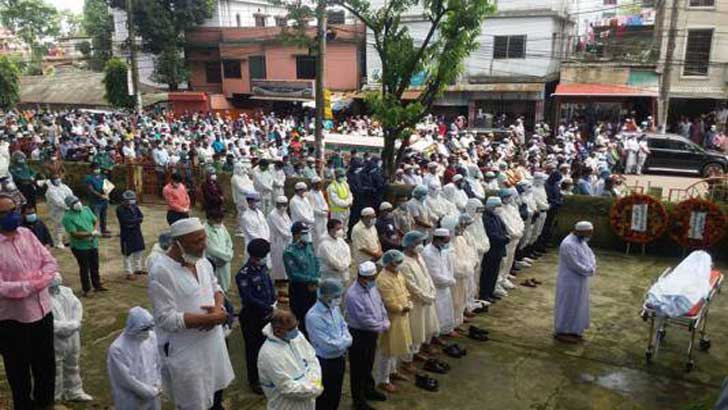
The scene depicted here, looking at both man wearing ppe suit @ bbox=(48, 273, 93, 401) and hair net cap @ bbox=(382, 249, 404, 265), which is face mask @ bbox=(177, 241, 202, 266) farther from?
hair net cap @ bbox=(382, 249, 404, 265)

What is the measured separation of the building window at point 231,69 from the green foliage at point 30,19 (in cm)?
2739

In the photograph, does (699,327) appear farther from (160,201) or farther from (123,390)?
(160,201)

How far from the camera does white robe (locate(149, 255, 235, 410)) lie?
416cm

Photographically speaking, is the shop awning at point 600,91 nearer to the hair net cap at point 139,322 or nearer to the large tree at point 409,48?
the large tree at point 409,48

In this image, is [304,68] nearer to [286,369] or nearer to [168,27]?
[168,27]

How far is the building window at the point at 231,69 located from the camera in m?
34.4

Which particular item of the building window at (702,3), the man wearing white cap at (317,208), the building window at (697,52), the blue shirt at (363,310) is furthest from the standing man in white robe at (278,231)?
the building window at (702,3)

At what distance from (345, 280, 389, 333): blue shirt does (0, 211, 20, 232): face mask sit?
118 inches

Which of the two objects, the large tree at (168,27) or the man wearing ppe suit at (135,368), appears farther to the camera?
the large tree at (168,27)

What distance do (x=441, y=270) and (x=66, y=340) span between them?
4.15 m

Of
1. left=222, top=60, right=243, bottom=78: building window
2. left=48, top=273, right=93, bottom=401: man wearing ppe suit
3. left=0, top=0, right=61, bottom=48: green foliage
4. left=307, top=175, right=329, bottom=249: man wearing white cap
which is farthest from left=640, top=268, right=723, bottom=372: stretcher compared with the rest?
left=0, top=0, right=61, bottom=48: green foliage

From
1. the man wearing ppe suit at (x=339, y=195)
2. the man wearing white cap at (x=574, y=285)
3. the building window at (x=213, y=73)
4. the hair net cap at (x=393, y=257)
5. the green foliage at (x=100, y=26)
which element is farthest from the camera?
the green foliage at (x=100, y=26)

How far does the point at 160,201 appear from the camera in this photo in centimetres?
1620

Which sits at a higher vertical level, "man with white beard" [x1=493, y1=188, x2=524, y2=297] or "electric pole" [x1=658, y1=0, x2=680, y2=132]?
"electric pole" [x1=658, y1=0, x2=680, y2=132]
